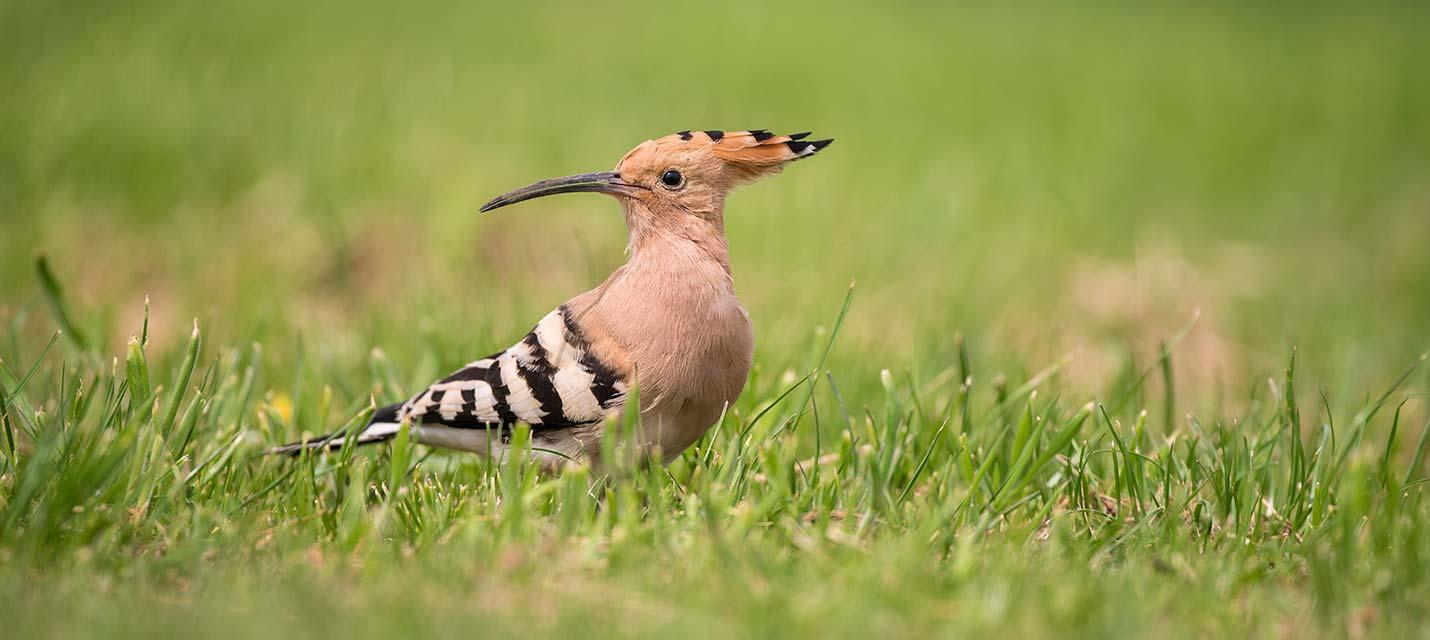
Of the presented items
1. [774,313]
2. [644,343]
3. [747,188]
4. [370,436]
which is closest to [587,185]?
[644,343]

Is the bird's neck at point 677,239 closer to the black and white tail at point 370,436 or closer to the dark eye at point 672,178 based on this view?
the dark eye at point 672,178

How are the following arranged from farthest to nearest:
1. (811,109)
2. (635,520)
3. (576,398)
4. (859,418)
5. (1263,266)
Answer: (811,109), (1263,266), (859,418), (576,398), (635,520)

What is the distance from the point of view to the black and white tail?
11.9ft

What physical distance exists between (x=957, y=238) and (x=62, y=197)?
4.57 metres

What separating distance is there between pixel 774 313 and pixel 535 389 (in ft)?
8.01

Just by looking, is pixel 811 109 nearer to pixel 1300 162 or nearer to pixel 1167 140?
pixel 1167 140

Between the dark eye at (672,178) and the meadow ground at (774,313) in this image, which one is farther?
the dark eye at (672,178)

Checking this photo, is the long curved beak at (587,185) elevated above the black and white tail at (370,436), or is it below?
above

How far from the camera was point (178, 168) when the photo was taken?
6785mm

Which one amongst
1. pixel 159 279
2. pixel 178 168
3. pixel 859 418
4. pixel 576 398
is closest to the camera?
pixel 576 398

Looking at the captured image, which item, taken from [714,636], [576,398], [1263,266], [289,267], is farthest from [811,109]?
[714,636]

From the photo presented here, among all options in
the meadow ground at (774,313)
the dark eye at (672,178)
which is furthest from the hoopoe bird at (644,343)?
the meadow ground at (774,313)

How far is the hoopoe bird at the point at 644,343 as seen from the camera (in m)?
3.33

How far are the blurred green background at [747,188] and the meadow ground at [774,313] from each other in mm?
36
